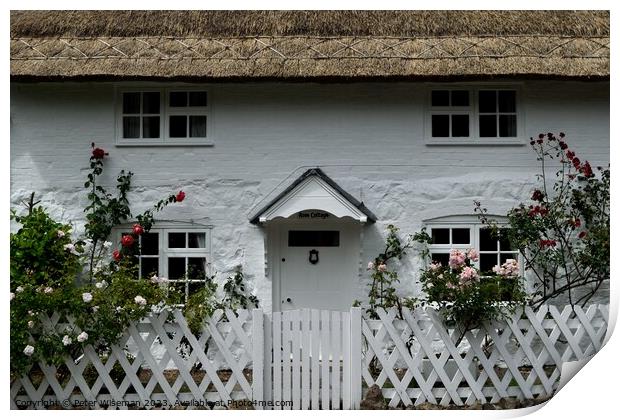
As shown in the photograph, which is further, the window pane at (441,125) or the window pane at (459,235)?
the window pane at (441,125)

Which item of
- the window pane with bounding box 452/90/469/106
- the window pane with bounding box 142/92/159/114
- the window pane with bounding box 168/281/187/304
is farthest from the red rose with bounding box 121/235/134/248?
the window pane with bounding box 452/90/469/106

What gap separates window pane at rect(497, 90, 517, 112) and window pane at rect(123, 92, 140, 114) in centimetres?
320

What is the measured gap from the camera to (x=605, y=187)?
657 cm

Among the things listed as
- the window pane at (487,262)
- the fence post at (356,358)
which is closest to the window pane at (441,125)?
the window pane at (487,262)

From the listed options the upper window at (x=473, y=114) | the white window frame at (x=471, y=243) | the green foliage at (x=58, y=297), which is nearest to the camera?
the green foliage at (x=58, y=297)

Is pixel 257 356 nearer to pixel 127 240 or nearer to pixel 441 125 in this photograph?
pixel 127 240

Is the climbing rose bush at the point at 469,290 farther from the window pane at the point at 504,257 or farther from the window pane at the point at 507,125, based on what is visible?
the window pane at the point at 507,125

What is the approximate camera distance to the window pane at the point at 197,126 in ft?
22.9

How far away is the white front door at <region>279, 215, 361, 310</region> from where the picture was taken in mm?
6973

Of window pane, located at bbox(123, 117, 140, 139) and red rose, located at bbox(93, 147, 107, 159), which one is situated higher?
window pane, located at bbox(123, 117, 140, 139)

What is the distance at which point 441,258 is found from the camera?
22.4 ft

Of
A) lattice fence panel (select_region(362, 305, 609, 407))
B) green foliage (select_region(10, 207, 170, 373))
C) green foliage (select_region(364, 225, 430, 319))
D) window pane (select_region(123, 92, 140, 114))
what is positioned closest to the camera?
green foliage (select_region(10, 207, 170, 373))

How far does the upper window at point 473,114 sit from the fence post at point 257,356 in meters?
2.21

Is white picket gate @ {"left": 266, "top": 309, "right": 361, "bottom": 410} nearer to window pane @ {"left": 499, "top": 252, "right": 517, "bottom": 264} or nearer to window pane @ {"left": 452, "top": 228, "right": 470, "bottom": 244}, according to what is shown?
window pane @ {"left": 452, "top": 228, "right": 470, "bottom": 244}
